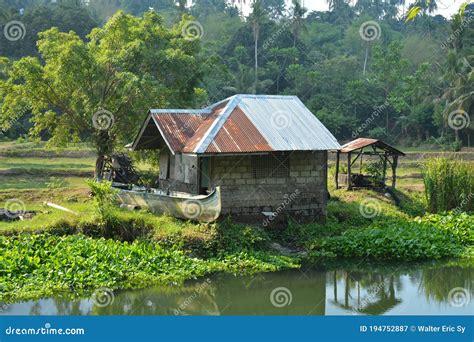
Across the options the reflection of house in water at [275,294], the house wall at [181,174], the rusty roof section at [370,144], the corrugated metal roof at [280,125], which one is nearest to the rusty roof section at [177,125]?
the house wall at [181,174]

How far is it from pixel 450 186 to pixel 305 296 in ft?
30.9

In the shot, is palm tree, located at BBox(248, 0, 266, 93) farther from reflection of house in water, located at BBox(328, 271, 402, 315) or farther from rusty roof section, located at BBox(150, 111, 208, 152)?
reflection of house in water, located at BBox(328, 271, 402, 315)

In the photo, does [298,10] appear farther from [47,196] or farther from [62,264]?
[62,264]

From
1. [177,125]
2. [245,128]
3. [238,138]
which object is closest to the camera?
[238,138]

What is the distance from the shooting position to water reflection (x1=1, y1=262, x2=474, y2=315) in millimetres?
10758

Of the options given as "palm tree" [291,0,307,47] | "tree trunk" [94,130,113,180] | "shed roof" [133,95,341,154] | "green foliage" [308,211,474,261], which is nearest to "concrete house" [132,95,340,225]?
"shed roof" [133,95,341,154]

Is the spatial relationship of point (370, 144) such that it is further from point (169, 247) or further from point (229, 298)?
point (229, 298)

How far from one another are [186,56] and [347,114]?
29.3 m

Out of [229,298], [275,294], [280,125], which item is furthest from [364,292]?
[280,125]

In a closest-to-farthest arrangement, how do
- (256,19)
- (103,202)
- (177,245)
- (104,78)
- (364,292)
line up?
1. (364,292)
2. (177,245)
3. (103,202)
4. (104,78)
5. (256,19)

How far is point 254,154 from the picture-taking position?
603 inches

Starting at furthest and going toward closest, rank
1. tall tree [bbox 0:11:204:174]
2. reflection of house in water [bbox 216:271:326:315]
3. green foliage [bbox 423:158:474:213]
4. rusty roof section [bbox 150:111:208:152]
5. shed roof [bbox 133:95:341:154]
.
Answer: tall tree [bbox 0:11:204:174] < green foliage [bbox 423:158:474:213] < rusty roof section [bbox 150:111:208:152] < shed roof [bbox 133:95:341:154] < reflection of house in water [bbox 216:271:326:315]

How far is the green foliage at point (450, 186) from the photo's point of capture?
62.0 ft

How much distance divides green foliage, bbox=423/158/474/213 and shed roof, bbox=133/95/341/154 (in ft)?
16.1
